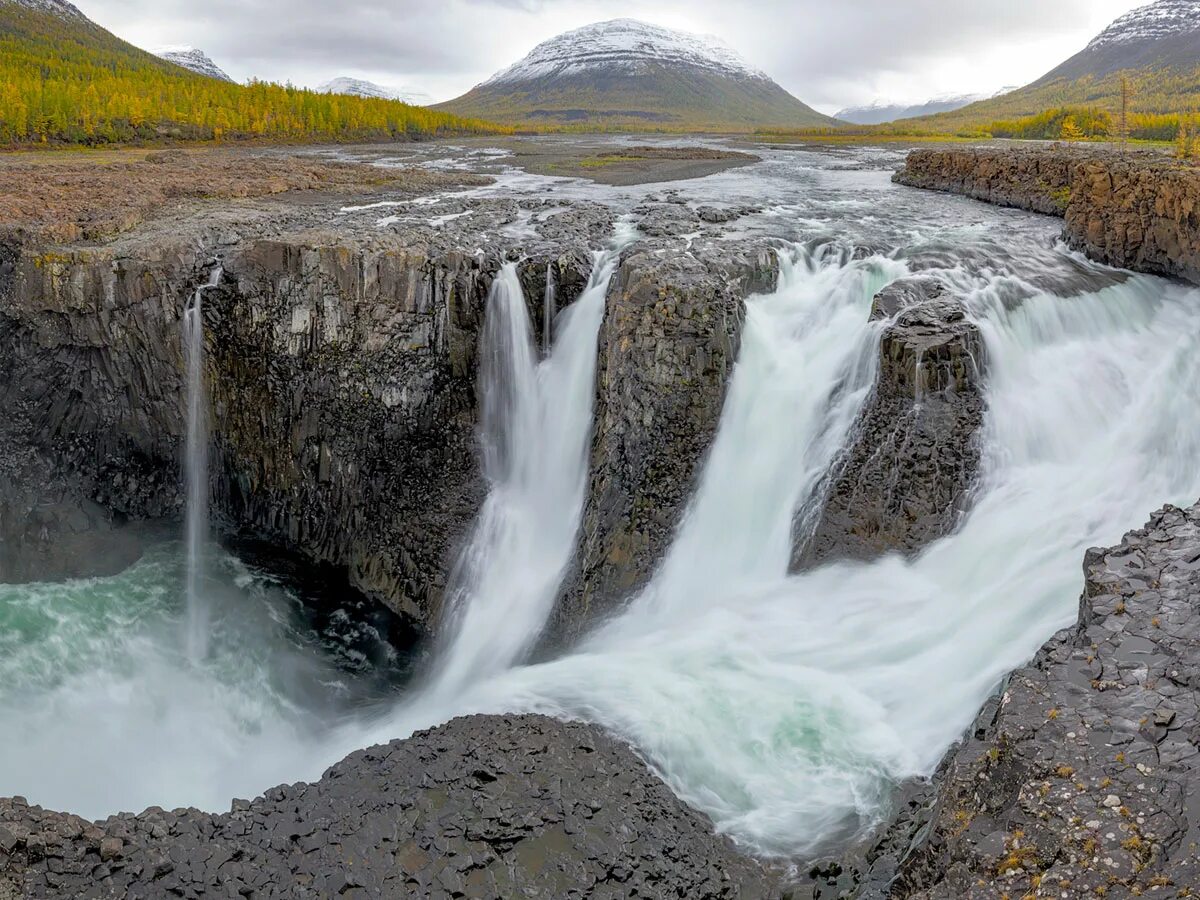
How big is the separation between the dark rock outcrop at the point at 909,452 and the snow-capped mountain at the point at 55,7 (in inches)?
8927

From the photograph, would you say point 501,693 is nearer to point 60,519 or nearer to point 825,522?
point 825,522

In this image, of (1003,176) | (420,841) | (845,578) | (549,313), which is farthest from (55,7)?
(420,841)

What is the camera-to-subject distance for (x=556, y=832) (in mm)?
8336

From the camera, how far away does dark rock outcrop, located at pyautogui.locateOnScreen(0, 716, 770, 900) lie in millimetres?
7715

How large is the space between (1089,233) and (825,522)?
13018 mm

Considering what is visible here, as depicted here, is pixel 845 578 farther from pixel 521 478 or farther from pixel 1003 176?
pixel 1003 176

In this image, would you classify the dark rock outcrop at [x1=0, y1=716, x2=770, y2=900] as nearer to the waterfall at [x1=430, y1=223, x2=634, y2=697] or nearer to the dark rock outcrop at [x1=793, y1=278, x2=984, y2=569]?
the waterfall at [x1=430, y1=223, x2=634, y2=697]

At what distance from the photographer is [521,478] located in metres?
17.7

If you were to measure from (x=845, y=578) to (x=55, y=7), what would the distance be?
793 ft

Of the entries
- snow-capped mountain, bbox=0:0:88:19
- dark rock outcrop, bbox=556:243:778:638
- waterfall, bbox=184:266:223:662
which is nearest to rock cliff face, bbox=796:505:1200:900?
dark rock outcrop, bbox=556:243:778:638

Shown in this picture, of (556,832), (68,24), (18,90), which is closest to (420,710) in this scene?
(556,832)

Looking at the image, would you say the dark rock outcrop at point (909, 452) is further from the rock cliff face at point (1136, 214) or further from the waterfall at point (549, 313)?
the rock cliff face at point (1136, 214)

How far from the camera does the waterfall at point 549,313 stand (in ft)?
59.7

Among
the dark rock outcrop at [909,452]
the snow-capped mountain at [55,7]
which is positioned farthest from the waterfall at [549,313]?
the snow-capped mountain at [55,7]
